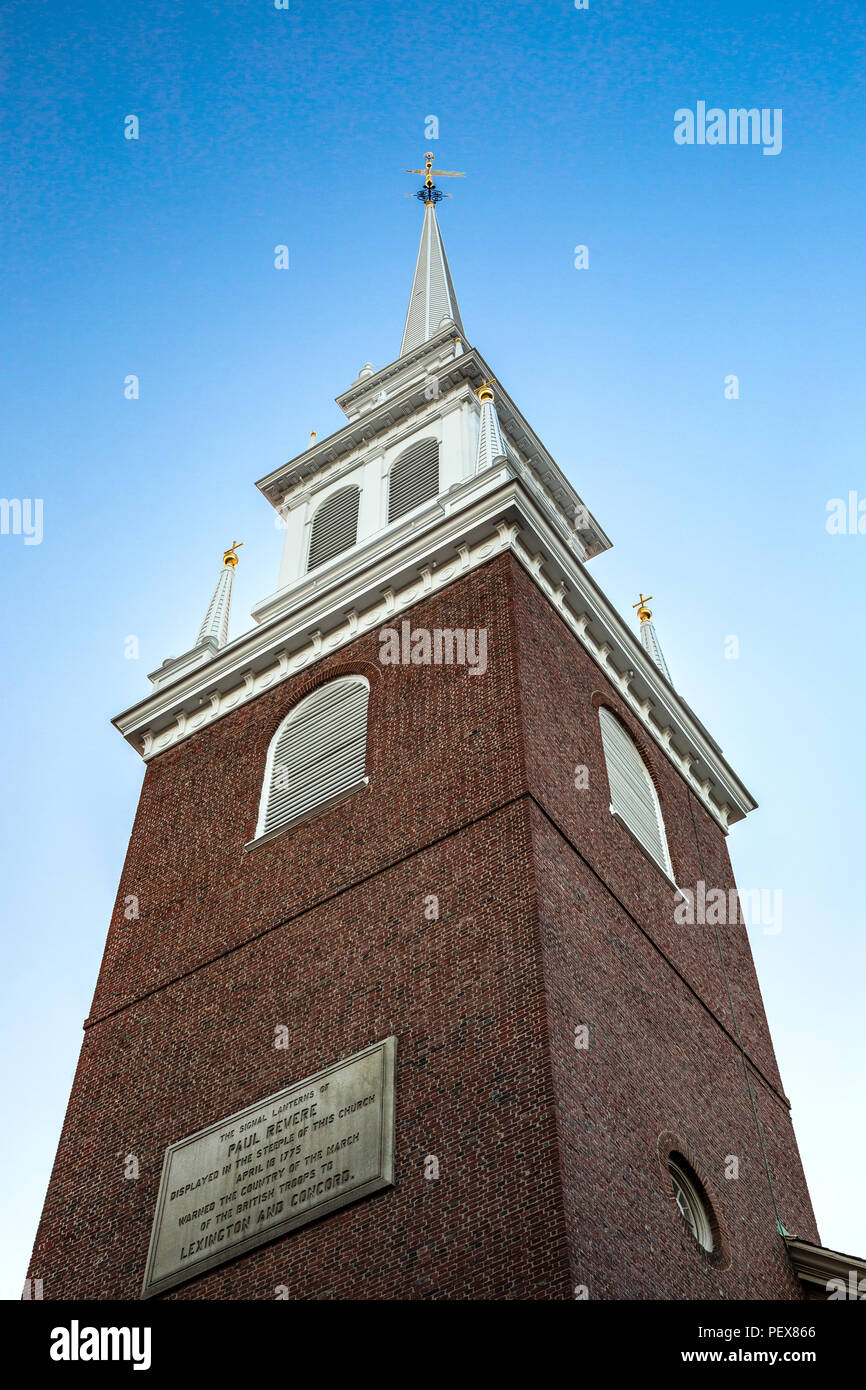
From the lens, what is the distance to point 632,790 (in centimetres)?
2412

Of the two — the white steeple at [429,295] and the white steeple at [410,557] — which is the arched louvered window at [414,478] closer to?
the white steeple at [410,557]

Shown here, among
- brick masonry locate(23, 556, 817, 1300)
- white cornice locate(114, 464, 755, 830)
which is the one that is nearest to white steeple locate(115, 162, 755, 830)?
white cornice locate(114, 464, 755, 830)

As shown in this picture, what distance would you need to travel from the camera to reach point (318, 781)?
899 inches

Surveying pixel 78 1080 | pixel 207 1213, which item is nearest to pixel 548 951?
pixel 207 1213

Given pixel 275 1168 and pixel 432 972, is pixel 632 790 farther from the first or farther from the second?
pixel 275 1168

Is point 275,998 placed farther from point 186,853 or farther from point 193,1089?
point 186,853

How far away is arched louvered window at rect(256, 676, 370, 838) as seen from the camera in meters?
22.5

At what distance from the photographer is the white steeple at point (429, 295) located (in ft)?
129

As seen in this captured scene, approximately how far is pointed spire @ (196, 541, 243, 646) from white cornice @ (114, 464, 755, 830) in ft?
5.00

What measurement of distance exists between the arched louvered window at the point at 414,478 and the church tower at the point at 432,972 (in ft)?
6.15

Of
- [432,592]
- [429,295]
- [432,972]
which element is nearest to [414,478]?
[432,592]

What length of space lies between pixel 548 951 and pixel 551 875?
1492mm

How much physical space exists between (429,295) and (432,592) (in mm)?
19524

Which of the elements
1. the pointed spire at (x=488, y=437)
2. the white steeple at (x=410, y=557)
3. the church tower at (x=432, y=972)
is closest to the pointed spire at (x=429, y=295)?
the white steeple at (x=410, y=557)
